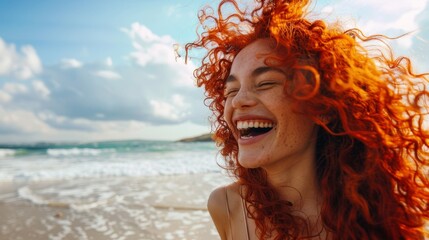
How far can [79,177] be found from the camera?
35.9ft

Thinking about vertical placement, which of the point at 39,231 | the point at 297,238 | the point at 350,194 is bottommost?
the point at 39,231

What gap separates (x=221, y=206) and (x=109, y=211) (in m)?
4.27

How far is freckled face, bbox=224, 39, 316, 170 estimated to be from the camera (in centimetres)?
194

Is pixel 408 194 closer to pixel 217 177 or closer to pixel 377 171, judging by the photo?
pixel 377 171

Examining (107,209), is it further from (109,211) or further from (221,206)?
(221,206)

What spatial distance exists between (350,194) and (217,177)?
309 inches

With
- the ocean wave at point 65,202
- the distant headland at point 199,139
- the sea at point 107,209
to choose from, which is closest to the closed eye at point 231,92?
the sea at point 107,209

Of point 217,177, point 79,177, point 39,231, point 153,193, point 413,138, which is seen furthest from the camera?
point 79,177

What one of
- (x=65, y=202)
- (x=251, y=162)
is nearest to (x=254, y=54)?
(x=251, y=162)

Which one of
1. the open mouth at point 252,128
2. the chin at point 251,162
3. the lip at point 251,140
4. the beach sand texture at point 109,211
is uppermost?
the open mouth at point 252,128

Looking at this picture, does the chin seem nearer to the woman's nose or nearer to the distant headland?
the woman's nose

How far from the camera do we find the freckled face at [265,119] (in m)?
1.94

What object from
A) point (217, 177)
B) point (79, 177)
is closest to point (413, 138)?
point (217, 177)

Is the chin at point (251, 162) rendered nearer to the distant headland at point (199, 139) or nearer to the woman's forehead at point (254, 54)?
the woman's forehead at point (254, 54)
